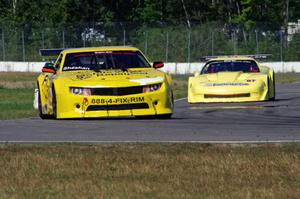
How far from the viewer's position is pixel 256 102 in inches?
1000

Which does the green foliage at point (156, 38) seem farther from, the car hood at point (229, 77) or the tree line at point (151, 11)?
the car hood at point (229, 77)

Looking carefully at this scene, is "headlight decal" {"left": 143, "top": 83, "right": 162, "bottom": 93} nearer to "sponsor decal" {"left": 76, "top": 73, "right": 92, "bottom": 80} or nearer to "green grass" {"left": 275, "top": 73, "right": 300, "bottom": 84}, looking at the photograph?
"sponsor decal" {"left": 76, "top": 73, "right": 92, "bottom": 80}

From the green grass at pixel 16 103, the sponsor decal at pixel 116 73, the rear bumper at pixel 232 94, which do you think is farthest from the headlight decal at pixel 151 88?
the rear bumper at pixel 232 94

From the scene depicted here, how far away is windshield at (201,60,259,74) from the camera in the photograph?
27219 mm

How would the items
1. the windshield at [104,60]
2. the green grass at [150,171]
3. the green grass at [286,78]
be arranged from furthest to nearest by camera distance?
the green grass at [286,78]
the windshield at [104,60]
the green grass at [150,171]

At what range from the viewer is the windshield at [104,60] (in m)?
20.0

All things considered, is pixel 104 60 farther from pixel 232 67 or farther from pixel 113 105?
pixel 232 67

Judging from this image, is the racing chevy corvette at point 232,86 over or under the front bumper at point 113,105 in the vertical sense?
under

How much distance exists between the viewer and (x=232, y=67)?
27281mm

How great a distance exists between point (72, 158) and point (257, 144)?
2.65 meters

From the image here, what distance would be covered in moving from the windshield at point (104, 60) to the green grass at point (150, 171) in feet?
18.9

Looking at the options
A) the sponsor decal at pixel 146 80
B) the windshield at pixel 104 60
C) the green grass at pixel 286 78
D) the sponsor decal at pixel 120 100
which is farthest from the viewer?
the green grass at pixel 286 78

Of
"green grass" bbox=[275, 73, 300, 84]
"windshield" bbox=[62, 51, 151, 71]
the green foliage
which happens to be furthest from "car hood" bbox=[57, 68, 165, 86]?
the green foliage

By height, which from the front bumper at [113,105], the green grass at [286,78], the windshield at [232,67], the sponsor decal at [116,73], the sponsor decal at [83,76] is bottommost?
the green grass at [286,78]
